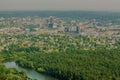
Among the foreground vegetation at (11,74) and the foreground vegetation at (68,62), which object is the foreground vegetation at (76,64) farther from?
the foreground vegetation at (11,74)

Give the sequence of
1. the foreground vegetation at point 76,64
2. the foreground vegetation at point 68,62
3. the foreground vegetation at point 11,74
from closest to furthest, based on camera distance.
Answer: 1. the foreground vegetation at point 11,74
2. the foreground vegetation at point 76,64
3. the foreground vegetation at point 68,62

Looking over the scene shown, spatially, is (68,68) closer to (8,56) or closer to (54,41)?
(8,56)

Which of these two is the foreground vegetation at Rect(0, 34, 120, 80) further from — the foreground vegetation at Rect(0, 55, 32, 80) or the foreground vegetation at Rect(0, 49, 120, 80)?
the foreground vegetation at Rect(0, 55, 32, 80)

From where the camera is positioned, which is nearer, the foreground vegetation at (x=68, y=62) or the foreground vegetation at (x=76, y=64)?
the foreground vegetation at (x=76, y=64)

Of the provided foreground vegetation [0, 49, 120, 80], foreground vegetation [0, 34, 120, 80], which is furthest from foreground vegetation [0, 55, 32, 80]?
foreground vegetation [0, 49, 120, 80]

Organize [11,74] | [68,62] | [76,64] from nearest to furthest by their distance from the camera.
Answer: [11,74], [76,64], [68,62]

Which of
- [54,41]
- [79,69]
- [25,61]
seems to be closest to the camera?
[79,69]

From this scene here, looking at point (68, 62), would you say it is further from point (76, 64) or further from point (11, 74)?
point (11, 74)

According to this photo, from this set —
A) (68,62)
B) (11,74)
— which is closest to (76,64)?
(68,62)

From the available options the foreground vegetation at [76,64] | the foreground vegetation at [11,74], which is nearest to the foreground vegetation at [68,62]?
the foreground vegetation at [76,64]

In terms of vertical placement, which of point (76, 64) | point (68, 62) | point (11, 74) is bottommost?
→ point (68, 62)

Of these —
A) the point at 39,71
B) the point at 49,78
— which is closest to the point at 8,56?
the point at 39,71
